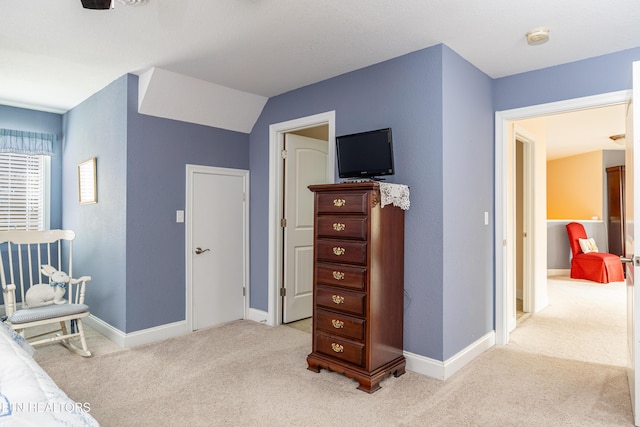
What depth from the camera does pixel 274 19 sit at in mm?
2463

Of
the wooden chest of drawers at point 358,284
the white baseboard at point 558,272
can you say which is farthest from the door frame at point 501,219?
the white baseboard at point 558,272

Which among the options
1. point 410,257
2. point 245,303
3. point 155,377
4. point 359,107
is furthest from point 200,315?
point 359,107

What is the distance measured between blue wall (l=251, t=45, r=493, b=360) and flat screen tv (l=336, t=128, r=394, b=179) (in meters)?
0.19

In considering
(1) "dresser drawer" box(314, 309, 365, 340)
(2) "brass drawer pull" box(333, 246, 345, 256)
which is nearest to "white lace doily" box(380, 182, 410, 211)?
(2) "brass drawer pull" box(333, 246, 345, 256)

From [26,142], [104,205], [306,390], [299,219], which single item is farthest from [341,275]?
[26,142]

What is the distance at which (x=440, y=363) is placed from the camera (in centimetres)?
278

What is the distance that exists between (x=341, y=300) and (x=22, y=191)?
4155 millimetres

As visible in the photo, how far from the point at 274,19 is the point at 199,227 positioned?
221 cm

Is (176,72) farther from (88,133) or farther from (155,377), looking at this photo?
(155,377)

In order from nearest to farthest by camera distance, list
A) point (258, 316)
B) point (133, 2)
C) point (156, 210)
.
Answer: point (133, 2) → point (156, 210) → point (258, 316)

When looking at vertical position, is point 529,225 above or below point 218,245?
above

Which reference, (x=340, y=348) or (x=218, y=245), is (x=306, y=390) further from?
(x=218, y=245)

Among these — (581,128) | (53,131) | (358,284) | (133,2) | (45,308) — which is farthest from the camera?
(581,128)

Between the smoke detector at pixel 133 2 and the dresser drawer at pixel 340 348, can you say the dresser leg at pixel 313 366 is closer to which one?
the dresser drawer at pixel 340 348
